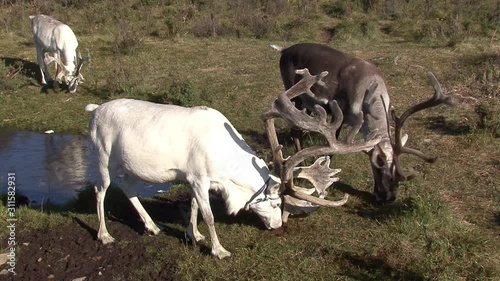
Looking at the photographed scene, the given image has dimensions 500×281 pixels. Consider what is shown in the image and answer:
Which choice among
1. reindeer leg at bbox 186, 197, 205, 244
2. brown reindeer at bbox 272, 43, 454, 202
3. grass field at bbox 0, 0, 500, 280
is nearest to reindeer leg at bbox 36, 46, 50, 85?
grass field at bbox 0, 0, 500, 280

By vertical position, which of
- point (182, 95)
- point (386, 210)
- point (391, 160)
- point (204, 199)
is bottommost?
point (182, 95)

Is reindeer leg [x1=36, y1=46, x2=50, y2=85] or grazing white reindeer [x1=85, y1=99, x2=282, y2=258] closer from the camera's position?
grazing white reindeer [x1=85, y1=99, x2=282, y2=258]

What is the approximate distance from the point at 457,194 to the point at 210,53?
9230mm

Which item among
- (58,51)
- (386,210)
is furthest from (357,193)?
(58,51)

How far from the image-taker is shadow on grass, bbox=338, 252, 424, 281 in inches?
212

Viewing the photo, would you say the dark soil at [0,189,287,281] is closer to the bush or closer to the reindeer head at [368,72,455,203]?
the reindeer head at [368,72,455,203]

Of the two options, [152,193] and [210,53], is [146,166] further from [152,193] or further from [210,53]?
[210,53]

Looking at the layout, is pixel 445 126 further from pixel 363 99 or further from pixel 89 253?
pixel 89 253

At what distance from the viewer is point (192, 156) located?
568 cm

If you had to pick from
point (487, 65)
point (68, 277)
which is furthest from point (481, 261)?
point (487, 65)

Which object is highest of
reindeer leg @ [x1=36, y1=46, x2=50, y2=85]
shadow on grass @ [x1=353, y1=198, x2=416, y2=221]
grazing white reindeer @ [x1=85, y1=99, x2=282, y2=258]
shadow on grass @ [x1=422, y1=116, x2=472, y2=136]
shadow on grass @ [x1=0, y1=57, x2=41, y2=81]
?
grazing white reindeer @ [x1=85, y1=99, x2=282, y2=258]

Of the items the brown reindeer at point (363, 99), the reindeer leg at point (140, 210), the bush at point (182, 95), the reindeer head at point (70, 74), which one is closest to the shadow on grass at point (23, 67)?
the reindeer head at point (70, 74)

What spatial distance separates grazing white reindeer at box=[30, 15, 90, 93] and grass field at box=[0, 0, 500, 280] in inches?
12.0

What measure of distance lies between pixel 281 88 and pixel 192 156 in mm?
6862
